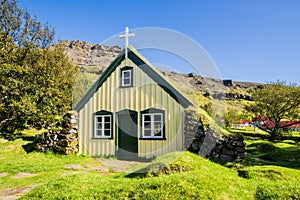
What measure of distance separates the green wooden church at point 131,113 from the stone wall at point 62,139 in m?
0.48

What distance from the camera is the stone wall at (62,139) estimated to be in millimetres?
13656

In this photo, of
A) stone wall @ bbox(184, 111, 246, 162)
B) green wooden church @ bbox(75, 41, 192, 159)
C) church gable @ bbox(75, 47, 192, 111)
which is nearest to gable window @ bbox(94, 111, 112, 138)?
green wooden church @ bbox(75, 41, 192, 159)

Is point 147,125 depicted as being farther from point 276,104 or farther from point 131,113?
point 276,104

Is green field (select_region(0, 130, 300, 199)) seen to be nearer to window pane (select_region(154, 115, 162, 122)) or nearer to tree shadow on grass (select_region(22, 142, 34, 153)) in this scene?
window pane (select_region(154, 115, 162, 122))

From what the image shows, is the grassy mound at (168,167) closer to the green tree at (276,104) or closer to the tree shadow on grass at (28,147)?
the tree shadow on grass at (28,147)

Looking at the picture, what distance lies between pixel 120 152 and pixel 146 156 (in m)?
1.81

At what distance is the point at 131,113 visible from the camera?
1344 cm

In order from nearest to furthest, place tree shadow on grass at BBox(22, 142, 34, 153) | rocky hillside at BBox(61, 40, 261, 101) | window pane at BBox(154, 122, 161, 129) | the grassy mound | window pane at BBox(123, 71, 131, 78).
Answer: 1. the grassy mound
2. window pane at BBox(154, 122, 161, 129)
3. window pane at BBox(123, 71, 131, 78)
4. tree shadow on grass at BBox(22, 142, 34, 153)
5. rocky hillside at BBox(61, 40, 261, 101)

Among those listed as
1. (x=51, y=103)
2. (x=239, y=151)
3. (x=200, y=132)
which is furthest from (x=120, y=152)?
(x=51, y=103)

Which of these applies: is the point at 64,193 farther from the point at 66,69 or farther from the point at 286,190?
the point at 66,69

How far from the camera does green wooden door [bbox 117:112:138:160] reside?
523 inches

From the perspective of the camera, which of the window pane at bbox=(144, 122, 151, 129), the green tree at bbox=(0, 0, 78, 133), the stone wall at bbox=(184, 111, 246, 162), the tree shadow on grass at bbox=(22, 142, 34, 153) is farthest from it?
the green tree at bbox=(0, 0, 78, 133)

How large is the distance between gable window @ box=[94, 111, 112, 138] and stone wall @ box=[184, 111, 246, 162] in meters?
4.92

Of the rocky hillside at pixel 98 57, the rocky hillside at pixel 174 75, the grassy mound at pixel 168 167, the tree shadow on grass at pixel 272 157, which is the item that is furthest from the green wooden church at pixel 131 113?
the tree shadow on grass at pixel 272 157
